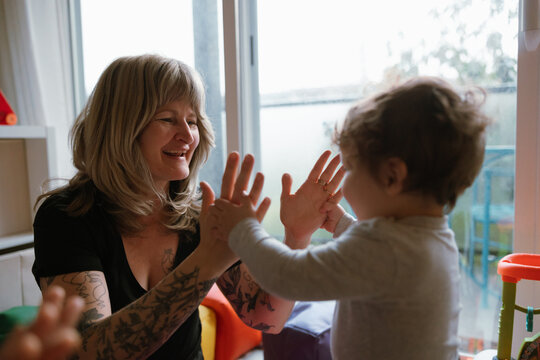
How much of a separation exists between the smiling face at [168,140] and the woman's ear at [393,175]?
0.60m

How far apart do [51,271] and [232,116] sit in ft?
4.42

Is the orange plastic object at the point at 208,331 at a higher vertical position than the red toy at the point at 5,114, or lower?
lower

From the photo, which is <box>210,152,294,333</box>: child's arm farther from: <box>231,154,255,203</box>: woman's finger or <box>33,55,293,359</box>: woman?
<box>231,154,255,203</box>: woman's finger

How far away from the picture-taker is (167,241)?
118 cm

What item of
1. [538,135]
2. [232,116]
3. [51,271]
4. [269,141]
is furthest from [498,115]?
[51,271]

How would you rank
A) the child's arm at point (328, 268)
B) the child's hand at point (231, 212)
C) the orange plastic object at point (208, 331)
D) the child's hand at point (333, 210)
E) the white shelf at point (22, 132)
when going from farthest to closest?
the white shelf at point (22, 132)
the orange plastic object at point (208, 331)
the child's hand at point (333, 210)
the child's hand at point (231, 212)
the child's arm at point (328, 268)

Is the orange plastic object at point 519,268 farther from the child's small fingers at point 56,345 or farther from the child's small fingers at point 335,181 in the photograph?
the child's small fingers at point 56,345

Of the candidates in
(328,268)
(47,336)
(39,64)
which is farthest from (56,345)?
(39,64)

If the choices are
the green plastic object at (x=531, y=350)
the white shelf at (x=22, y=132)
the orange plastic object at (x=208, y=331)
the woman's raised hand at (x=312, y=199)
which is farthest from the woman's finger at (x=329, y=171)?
the white shelf at (x=22, y=132)

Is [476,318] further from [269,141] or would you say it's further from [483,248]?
[269,141]

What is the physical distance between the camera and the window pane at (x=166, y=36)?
7.46 feet

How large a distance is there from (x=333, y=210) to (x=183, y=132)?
456 millimetres

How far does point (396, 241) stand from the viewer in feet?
2.20

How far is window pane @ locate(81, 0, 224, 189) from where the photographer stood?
2273mm
